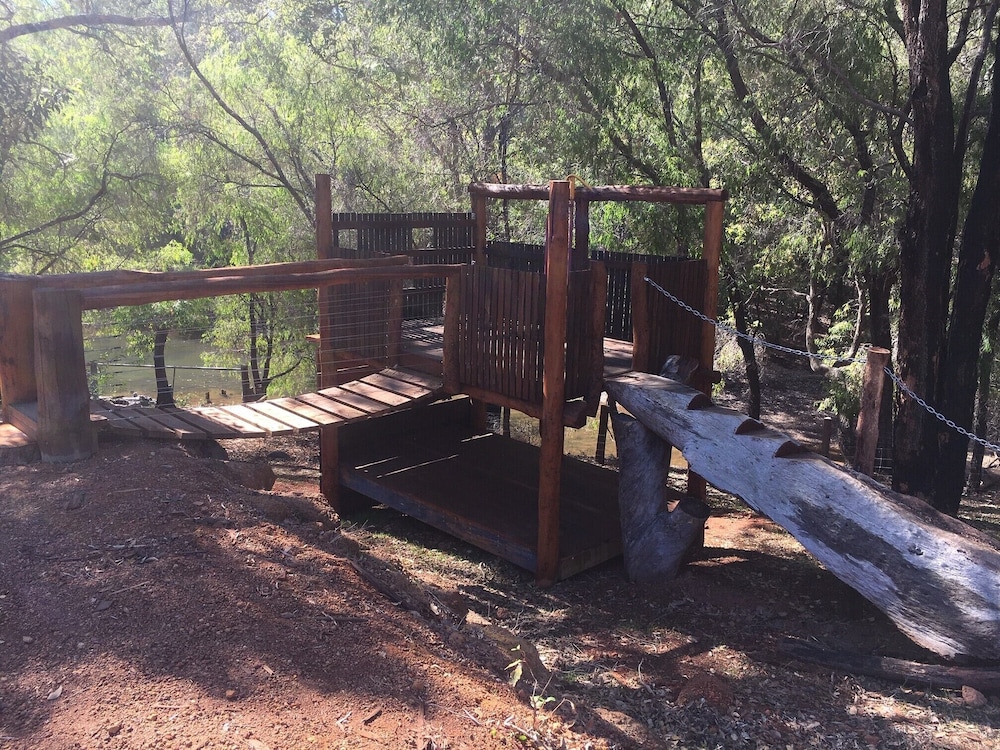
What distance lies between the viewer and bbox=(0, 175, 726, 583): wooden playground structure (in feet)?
17.0

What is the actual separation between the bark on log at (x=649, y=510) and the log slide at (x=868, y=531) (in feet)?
1.55

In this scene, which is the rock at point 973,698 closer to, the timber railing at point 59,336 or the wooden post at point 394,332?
the timber railing at point 59,336

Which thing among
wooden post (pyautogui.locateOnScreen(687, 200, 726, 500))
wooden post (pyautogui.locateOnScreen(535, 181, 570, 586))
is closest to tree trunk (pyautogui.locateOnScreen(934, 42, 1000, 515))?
wooden post (pyautogui.locateOnScreen(687, 200, 726, 500))

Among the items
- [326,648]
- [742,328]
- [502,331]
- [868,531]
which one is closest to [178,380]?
[742,328]

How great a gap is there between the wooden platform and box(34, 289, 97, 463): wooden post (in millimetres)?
3458

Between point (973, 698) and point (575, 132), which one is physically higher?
point (575, 132)

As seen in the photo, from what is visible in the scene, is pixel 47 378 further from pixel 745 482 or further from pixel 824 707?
pixel 824 707

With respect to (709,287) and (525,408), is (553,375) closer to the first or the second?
(525,408)

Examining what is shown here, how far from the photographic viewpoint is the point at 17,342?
515 cm

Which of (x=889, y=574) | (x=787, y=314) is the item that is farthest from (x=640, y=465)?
(x=787, y=314)

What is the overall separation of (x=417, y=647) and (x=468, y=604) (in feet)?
8.43

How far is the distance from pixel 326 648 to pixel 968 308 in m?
6.89

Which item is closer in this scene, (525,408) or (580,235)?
(525,408)

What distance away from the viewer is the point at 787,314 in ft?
67.6
